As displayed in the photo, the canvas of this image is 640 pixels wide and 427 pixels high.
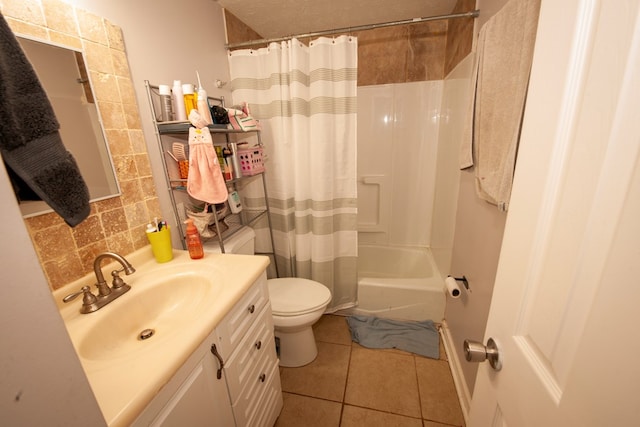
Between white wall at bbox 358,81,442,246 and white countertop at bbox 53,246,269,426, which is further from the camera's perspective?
white wall at bbox 358,81,442,246

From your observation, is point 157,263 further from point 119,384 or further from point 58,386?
point 58,386

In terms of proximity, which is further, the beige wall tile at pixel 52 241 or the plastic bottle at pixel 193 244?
the plastic bottle at pixel 193 244

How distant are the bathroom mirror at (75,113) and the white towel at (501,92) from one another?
1484 millimetres

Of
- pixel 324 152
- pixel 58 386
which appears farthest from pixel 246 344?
pixel 324 152

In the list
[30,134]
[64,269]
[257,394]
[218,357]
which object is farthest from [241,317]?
[30,134]

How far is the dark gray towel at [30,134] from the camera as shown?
39 cm

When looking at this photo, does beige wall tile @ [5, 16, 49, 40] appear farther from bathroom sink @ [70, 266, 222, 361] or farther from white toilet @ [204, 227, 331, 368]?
white toilet @ [204, 227, 331, 368]

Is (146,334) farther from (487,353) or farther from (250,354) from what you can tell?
(487,353)

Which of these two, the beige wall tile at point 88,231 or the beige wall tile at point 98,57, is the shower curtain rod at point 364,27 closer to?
the beige wall tile at point 98,57

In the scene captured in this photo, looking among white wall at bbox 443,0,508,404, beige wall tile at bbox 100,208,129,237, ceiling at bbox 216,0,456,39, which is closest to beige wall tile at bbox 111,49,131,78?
beige wall tile at bbox 100,208,129,237

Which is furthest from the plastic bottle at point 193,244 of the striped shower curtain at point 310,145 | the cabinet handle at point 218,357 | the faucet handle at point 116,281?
the striped shower curtain at point 310,145

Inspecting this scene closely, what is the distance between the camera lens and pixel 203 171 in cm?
122

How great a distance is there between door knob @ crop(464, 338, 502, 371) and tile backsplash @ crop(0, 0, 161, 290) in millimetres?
1241

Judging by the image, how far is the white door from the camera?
0.29 meters
